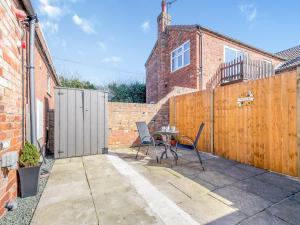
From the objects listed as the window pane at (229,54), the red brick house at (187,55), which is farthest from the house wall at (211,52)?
the window pane at (229,54)

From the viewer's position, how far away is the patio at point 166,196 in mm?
2086

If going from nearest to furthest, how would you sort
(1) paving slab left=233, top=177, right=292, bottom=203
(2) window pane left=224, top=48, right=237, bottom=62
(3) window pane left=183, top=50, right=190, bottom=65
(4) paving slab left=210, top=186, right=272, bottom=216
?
(4) paving slab left=210, top=186, right=272, bottom=216, (1) paving slab left=233, top=177, right=292, bottom=203, (3) window pane left=183, top=50, right=190, bottom=65, (2) window pane left=224, top=48, right=237, bottom=62

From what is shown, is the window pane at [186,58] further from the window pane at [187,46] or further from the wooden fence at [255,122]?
the wooden fence at [255,122]

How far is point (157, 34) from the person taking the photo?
489 inches

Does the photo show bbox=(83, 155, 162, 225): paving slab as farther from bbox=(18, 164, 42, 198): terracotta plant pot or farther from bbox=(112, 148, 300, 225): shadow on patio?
bbox=(18, 164, 42, 198): terracotta plant pot

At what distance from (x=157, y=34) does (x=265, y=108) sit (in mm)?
10367

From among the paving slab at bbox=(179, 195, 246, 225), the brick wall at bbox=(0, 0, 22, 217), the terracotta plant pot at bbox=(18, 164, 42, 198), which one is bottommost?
the paving slab at bbox=(179, 195, 246, 225)

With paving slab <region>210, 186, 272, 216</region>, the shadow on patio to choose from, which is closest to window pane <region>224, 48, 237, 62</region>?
the shadow on patio

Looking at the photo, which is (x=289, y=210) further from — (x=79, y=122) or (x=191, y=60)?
(x=191, y=60)

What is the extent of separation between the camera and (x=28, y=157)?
268 cm

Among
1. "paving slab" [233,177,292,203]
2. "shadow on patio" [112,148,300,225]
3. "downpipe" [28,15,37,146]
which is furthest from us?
"downpipe" [28,15,37,146]

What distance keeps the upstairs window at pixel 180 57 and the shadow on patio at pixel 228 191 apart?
24.1 ft

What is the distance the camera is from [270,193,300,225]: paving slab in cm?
218

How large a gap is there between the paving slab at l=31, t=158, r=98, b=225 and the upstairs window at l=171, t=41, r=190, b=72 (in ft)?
28.8
